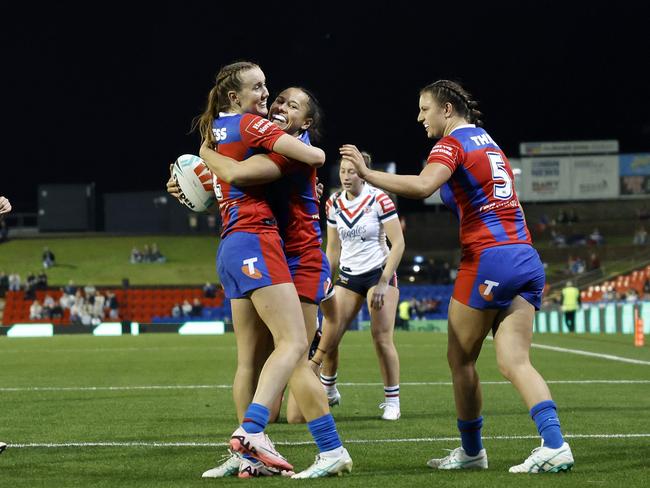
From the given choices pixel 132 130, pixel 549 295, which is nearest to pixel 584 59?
pixel 549 295

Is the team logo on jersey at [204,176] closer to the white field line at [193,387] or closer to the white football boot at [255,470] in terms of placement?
the white football boot at [255,470]

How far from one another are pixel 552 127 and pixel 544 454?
61.2 m

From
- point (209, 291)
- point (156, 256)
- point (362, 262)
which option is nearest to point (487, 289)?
point (362, 262)

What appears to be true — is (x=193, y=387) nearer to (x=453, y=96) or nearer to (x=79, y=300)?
(x=453, y=96)

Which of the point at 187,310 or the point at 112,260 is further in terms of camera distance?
the point at 112,260

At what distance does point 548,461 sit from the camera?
5410 mm

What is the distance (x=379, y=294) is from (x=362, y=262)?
586mm

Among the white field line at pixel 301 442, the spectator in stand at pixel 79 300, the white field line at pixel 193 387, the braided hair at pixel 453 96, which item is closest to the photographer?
the braided hair at pixel 453 96

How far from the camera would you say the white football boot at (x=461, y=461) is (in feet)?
18.8

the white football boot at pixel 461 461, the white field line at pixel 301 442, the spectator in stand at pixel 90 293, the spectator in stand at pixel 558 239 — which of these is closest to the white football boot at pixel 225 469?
the white football boot at pixel 461 461

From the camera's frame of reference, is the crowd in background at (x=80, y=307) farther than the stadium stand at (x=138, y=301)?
No

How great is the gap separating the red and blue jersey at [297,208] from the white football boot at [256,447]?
102cm

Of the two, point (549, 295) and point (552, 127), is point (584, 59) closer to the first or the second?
point (552, 127)

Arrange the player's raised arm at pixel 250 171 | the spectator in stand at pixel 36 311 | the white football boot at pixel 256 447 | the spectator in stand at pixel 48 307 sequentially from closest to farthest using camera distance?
the white football boot at pixel 256 447
the player's raised arm at pixel 250 171
the spectator in stand at pixel 36 311
the spectator in stand at pixel 48 307
